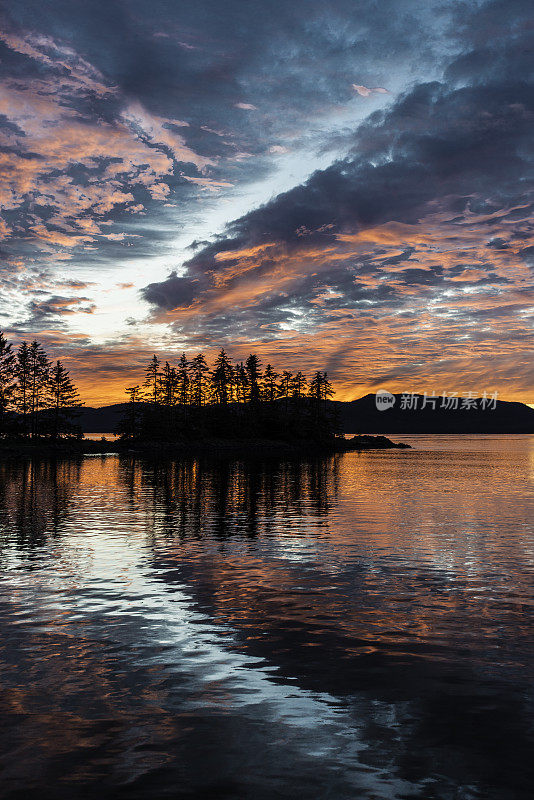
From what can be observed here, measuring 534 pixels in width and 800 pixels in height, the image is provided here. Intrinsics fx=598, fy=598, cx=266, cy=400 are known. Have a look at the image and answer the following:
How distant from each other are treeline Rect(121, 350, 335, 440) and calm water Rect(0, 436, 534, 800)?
11699 cm

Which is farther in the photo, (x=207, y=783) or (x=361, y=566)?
(x=361, y=566)

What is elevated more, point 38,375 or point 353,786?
point 38,375

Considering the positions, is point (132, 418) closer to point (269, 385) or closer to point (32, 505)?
point (269, 385)

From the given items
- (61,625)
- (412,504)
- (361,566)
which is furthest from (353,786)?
(412,504)

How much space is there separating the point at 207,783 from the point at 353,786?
5.66 feet

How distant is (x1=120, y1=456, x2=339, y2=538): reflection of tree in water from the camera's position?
28.5 m

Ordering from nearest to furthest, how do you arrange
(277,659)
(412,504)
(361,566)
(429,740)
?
(429,740), (277,659), (361,566), (412,504)

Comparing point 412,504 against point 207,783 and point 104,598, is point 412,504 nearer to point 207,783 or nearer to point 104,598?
point 104,598

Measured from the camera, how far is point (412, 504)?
37250 millimetres

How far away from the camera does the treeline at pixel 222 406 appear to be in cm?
14100

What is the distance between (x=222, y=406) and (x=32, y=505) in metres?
117

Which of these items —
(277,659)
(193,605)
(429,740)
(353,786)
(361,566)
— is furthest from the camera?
(361,566)

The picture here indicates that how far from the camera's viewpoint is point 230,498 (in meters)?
40.1

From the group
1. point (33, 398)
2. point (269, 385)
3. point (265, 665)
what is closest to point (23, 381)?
point (33, 398)
